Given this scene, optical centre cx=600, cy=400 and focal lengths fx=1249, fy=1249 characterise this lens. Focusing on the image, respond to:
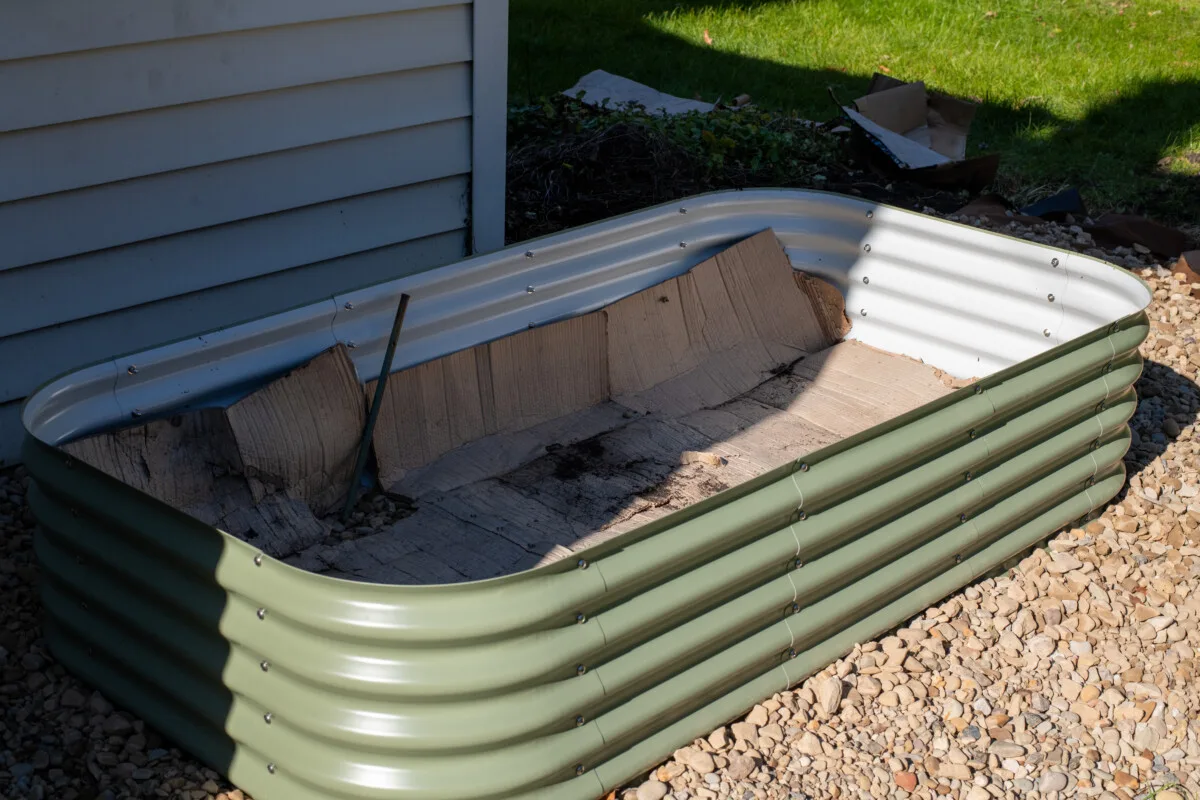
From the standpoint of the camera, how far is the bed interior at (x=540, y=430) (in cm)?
336

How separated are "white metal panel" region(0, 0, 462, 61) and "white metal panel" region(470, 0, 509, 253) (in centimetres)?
54

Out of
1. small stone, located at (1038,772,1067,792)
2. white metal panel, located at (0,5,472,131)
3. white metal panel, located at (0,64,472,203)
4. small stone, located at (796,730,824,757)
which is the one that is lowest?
small stone, located at (1038,772,1067,792)

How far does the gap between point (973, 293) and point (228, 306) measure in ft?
8.49

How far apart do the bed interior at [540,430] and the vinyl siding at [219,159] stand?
0.88 meters

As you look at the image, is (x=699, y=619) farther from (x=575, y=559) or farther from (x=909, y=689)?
(x=909, y=689)

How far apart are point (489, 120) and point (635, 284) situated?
0.89 meters

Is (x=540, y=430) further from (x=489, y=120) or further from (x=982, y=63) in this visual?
(x=982, y=63)

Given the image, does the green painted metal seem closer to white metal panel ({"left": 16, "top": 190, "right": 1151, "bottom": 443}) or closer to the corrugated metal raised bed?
the corrugated metal raised bed

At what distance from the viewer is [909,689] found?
3.12 metres

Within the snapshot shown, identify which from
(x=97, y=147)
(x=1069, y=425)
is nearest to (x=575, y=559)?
(x=1069, y=425)

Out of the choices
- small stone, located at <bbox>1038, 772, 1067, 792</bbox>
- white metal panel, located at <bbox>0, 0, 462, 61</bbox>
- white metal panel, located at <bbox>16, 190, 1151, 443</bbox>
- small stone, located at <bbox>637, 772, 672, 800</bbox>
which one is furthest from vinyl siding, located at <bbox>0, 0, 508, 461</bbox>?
small stone, located at <bbox>1038, 772, 1067, 792</bbox>

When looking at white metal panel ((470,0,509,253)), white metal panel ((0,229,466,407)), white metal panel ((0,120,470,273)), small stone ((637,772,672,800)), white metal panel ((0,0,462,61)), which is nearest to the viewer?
small stone ((637,772,672,800))

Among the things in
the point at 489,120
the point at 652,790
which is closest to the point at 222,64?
the point at 489,120

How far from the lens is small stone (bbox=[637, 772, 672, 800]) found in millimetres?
2682
